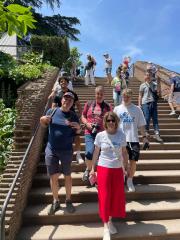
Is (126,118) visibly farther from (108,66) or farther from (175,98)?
(108,66)

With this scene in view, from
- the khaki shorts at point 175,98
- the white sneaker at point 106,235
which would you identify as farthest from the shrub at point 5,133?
the khaki shorts at point 175,98

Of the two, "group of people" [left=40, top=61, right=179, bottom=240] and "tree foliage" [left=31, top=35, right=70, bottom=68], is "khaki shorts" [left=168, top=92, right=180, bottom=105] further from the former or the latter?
"tree foliage" [left=31, top=35, right=70, bottom=68]

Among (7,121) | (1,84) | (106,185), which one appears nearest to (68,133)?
(106,185)

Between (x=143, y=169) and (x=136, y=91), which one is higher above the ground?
(x=136, y=91)

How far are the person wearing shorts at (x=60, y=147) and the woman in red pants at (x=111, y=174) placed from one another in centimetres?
55

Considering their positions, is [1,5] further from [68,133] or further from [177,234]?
[177,234]

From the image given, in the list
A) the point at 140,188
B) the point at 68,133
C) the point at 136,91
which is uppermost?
the point at 136,91

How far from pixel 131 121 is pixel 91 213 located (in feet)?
5.78

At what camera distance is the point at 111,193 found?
19.5 ft

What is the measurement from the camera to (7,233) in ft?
17.5

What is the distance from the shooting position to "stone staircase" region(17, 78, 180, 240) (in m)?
6.00

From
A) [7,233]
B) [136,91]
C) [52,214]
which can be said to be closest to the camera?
[7,233]

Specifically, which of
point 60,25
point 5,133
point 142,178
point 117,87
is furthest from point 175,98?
point 60,25

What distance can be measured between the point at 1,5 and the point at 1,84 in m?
9.24
